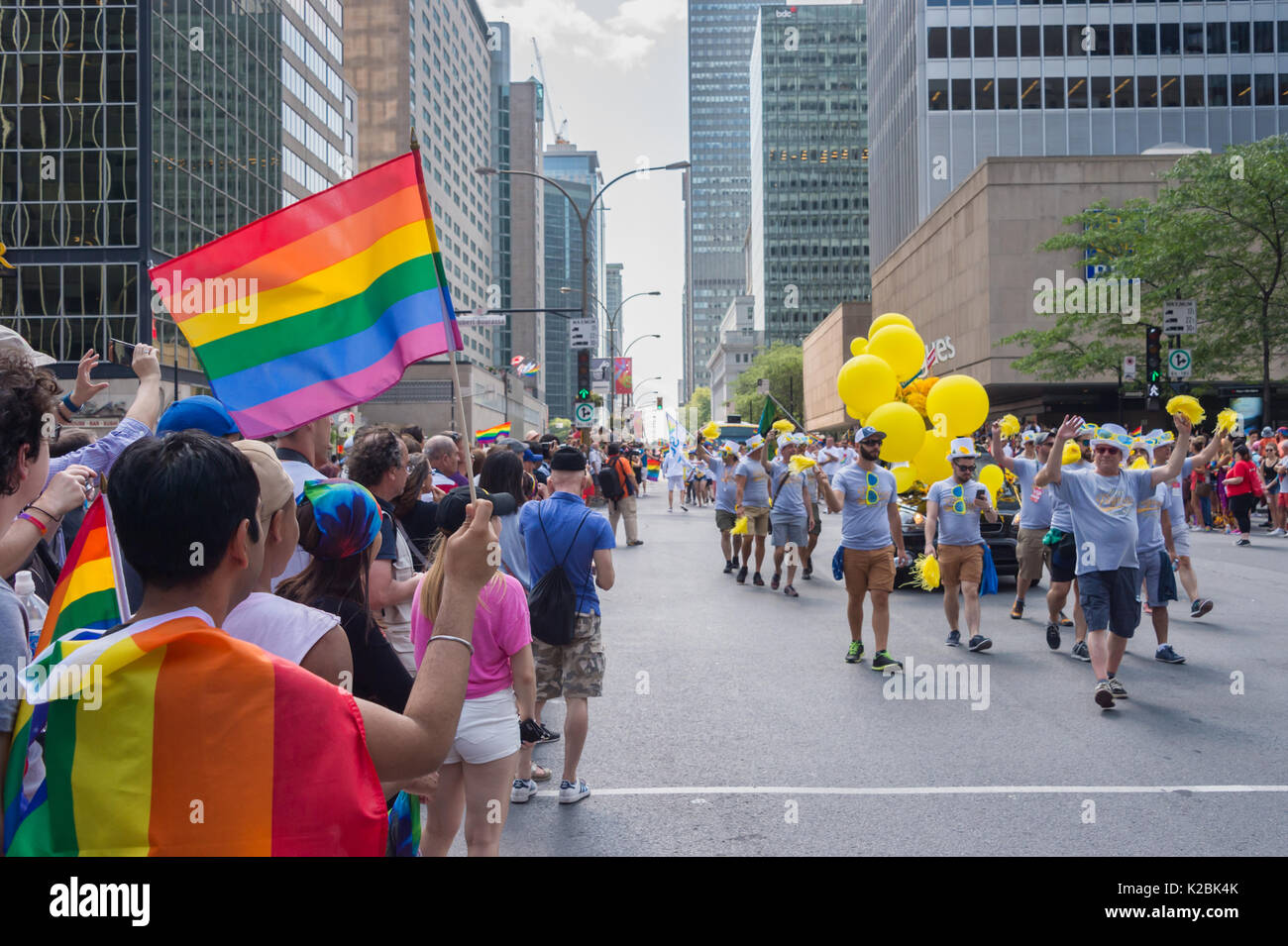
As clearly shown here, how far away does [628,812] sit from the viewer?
5406 mm

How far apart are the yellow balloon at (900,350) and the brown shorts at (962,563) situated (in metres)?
3.09

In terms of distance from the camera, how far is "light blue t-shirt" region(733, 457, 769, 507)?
14.7 metres

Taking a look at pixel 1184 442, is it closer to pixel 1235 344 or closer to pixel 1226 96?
pixel 1235 344

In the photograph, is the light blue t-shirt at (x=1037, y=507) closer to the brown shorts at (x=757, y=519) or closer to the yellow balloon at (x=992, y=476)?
the yellow balloon at (x=992, y=476)

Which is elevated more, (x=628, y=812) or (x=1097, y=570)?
(x=1097, y=570)

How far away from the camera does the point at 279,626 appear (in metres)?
2.41

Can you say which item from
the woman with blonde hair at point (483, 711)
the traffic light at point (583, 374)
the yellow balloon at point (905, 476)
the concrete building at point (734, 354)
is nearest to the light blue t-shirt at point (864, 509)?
the yellow balloon at point (905, 476)

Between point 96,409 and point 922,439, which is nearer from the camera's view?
point 922,439

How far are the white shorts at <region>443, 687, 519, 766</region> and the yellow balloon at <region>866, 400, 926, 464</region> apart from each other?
7.47m

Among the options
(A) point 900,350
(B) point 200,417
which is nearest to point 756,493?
(A) point 900,350

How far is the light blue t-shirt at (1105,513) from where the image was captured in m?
7.74

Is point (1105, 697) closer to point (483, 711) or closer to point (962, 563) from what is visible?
point (962, 563)

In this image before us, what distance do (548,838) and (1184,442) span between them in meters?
5.37
